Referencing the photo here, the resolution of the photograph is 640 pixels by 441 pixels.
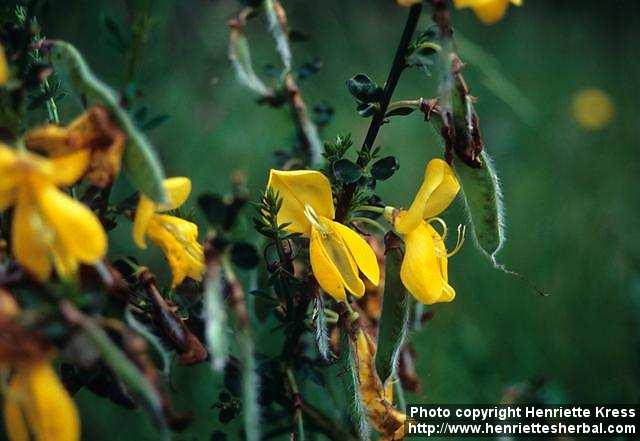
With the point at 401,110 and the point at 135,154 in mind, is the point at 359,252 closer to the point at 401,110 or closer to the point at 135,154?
the point at 401,110

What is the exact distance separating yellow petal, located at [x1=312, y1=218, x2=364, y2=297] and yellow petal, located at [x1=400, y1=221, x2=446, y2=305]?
48 mm

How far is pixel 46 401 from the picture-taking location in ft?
2.15

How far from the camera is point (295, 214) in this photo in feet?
3.15

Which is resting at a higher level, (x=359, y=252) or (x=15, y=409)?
(x=359, y=252)

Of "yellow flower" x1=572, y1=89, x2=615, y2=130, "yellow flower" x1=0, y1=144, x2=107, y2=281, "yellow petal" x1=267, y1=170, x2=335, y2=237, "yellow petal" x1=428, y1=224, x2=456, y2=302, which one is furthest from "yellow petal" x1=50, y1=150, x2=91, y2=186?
"yellow flower" x1=572, y1=89, x2=615, y2=130

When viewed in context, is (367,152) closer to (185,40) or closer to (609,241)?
(609,241)

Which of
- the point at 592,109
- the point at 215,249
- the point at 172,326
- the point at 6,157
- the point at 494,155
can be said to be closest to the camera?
the point at 6,157

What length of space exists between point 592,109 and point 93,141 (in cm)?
257

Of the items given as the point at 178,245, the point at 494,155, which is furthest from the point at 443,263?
the point at 494,155

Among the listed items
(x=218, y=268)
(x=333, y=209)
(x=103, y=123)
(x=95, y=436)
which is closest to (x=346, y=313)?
(x=333, y=209)

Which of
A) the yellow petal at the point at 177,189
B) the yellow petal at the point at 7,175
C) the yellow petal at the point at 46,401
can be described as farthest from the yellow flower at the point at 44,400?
the yellow petal at the point at 177,189

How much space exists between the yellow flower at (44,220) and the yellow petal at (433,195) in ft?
1.18

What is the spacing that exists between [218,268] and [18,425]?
7.7 inches

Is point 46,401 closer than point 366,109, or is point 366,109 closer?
point 46,401
